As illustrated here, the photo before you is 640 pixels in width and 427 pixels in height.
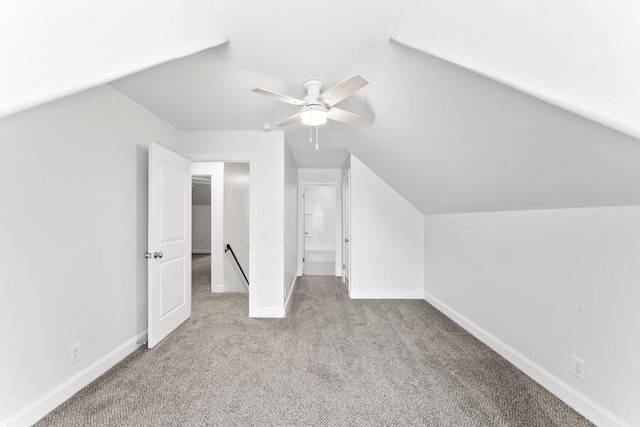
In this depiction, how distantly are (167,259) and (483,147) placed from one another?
3.08 metres

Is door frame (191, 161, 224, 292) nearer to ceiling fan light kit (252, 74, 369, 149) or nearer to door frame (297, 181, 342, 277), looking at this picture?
door frame (297, 181, 342, 277)

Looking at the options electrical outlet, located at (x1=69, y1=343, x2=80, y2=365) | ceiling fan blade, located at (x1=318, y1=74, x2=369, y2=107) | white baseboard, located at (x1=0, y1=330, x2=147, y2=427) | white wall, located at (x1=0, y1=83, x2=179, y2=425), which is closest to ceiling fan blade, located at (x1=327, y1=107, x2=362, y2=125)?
ceiling fan blade, located at (x1=318, y1=74, x2=369, y2=107)

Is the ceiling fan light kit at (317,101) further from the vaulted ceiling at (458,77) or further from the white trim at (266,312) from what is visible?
the white trim at (266,312)

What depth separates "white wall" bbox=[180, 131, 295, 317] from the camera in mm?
3535

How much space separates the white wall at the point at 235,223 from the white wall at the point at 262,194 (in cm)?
129

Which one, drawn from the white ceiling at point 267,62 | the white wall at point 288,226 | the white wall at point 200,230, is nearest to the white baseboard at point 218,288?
the white wall at point 288,226

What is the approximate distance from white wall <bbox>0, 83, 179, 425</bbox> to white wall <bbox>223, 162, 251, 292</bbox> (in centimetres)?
201

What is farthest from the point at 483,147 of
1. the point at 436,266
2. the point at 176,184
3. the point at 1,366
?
the point at 1,366

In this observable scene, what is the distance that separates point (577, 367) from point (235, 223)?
14.7ft

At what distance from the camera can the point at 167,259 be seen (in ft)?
9.78

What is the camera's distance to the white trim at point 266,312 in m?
3.55

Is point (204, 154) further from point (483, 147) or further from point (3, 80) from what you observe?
point (483, 147)

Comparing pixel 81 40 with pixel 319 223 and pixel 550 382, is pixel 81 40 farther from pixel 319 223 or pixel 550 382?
pixel 319 223

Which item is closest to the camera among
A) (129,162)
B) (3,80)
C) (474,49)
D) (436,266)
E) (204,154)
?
(3,80)
